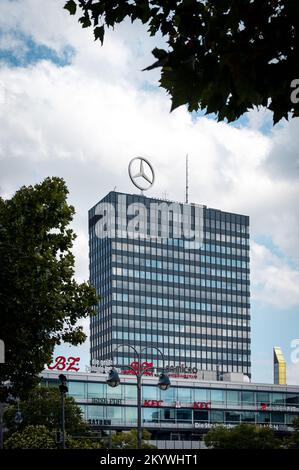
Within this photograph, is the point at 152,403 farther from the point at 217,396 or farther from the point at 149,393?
the point at 217,396

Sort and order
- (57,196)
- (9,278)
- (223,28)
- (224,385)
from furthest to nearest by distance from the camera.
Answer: (224,385), (57,196), (9,278), (223,28)

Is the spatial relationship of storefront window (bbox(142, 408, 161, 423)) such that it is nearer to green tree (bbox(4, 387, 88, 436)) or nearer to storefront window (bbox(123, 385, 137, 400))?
storefront window (bbox(123, 385, 137, 400))

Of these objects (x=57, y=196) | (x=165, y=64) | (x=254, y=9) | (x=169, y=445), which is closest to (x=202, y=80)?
(x=165, y=64)

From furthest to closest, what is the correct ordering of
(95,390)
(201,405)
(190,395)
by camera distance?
1. (190,395)
2. (201,405)
3. (95,390)

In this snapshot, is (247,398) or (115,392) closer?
(115,392)

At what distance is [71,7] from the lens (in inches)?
302

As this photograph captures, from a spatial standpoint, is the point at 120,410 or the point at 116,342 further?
the point at 116,342

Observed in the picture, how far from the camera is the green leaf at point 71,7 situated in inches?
300

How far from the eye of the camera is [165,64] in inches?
217

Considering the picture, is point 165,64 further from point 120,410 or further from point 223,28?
point 120,410

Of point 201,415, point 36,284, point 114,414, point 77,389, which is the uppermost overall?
point 36,284

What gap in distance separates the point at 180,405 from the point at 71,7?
396 feet

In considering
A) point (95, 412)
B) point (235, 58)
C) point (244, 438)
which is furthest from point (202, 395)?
point (235, 58)

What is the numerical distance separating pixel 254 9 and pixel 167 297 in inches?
7678
